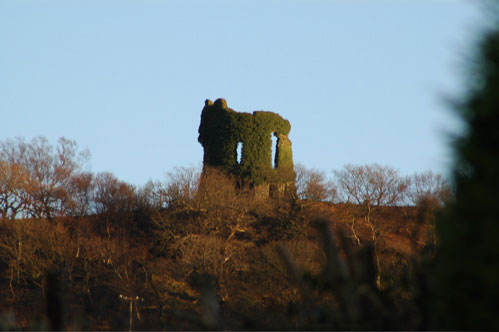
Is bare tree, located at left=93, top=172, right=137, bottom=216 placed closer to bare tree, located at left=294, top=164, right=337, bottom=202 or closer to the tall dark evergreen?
bare tree, located at left=294, top=164, right=337, bottom=202

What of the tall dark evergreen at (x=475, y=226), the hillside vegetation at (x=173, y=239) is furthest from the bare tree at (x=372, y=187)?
the tall dark evergreen at (x=475, y=226)

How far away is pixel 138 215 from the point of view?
50938mm

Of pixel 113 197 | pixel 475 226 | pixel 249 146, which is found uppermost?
pixel 249 146

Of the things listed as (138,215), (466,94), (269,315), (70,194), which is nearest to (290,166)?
(138,215)

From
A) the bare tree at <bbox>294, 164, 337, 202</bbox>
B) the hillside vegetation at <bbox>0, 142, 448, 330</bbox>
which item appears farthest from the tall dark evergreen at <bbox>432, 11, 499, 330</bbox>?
the bare tree at <bbox>294, 164, 337, 202</bbox>

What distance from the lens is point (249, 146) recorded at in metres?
56.4

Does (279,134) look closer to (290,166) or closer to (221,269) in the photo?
(290,166)

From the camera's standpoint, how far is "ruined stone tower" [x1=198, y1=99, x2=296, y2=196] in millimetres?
55219

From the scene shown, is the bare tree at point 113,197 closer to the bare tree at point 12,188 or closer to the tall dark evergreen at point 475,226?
the bare tree at point 12,188

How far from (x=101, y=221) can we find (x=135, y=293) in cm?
1641

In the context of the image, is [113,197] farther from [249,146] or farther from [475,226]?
[475,226]

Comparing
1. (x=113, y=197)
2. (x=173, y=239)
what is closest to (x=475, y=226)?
(x=173, y=239)

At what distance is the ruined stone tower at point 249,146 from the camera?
55219 mm

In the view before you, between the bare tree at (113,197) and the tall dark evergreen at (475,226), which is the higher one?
the bare tree at (113,197)
